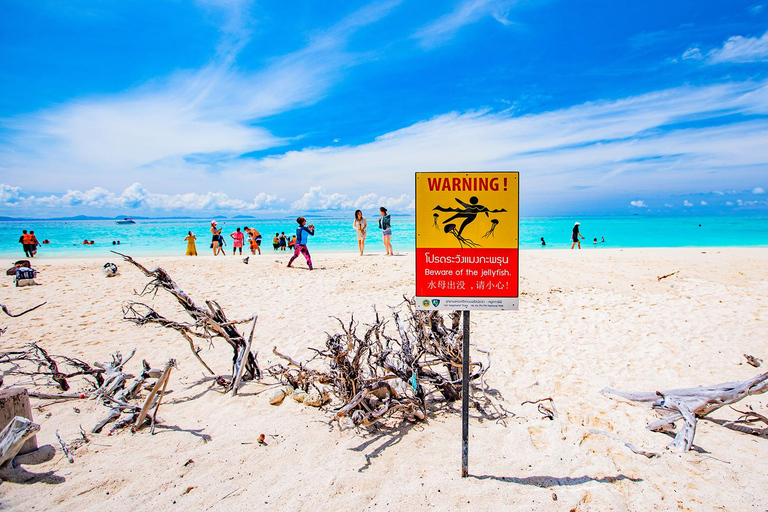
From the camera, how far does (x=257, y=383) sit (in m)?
4.50

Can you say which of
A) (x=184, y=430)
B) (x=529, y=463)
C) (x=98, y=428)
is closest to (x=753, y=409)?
(x=529, y=463)

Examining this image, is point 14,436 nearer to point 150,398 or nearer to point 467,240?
point 150,398

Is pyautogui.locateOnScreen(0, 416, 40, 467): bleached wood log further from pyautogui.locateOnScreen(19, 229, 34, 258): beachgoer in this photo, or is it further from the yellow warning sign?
pyautogui.locateOnScreen(19, 229, 34, 258): beachgoer

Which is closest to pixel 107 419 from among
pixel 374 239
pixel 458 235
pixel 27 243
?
pixel 458 235

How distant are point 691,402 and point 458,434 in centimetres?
235

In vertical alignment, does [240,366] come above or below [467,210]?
below

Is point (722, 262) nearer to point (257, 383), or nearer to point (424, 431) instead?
point (424, 431)

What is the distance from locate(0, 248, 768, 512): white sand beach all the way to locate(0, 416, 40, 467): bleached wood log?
24 centimetres

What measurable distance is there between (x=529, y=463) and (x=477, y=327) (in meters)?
3.86

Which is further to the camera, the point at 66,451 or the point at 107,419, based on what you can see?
the point at 107,419

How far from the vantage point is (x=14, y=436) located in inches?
104

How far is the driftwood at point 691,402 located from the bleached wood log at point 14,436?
5167mm

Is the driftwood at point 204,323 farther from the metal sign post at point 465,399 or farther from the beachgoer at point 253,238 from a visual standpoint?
the beachgoer at point 253,238

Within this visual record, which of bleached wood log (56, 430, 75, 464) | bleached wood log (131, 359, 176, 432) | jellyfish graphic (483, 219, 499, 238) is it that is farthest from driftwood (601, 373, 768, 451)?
bleached wood log (56, 430, 75, 464)
